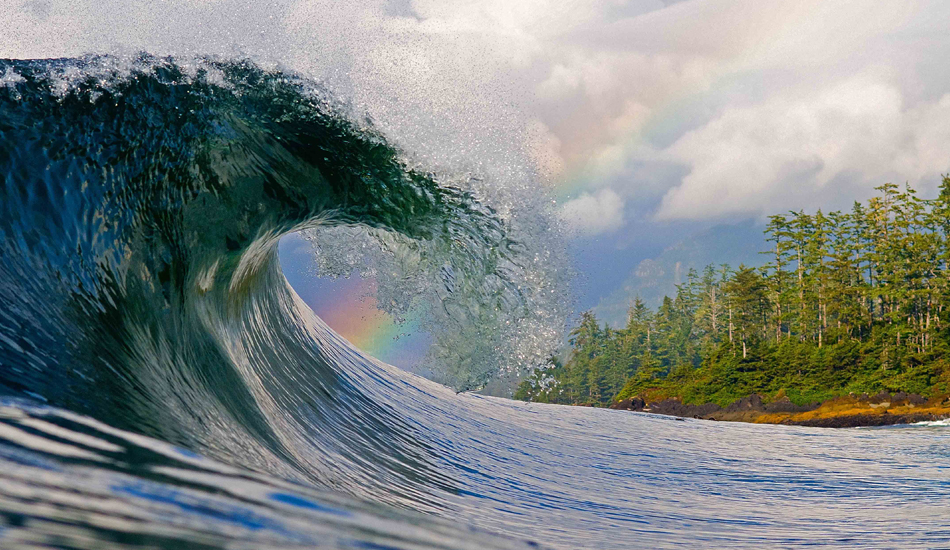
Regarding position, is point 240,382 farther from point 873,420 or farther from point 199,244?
point 873,420

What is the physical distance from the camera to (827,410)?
36.4 meters

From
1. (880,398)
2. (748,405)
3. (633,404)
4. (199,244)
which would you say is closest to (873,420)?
(880,398)

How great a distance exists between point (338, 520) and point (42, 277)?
214 centimetres

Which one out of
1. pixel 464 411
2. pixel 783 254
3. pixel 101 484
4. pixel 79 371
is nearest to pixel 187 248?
pixel 79 371

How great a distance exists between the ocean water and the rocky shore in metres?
26.7

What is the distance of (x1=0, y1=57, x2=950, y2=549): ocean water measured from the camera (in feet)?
4.59

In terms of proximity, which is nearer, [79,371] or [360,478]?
[79,371]

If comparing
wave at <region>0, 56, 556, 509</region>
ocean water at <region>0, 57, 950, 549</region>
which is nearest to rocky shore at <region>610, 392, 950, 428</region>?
ocean water at <region>0, 57, 950, 549</region>

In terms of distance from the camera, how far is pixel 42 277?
9.34 ft

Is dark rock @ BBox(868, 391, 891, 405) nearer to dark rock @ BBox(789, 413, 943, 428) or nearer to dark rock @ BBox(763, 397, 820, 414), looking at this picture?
dark rock @ BBox(763, 397, 820, 414)

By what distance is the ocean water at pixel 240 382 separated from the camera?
4.59 feet

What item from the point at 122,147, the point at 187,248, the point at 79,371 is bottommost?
the point at 79,371

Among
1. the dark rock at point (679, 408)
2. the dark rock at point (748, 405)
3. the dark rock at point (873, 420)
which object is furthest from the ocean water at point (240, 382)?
the dark rock at point (679, 408)

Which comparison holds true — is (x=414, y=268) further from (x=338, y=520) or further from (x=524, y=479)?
(x=338, y=520)
